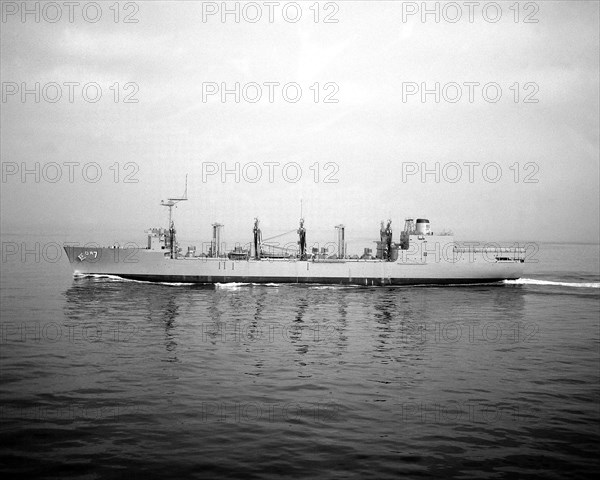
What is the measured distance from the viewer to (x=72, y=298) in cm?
3388

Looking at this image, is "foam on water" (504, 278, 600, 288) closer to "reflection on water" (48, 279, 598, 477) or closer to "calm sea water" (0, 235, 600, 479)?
"reflection on water" (48, 279, 598, 477)

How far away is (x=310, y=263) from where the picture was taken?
4566 centimetres

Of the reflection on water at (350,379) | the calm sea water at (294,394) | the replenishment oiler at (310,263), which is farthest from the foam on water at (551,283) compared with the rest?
the calm sea water at (294,394)

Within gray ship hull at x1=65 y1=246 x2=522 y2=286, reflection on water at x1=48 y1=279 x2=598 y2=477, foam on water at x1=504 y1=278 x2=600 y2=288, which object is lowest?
reflection on water at x1=48 y1=279 x2=598 y2=477

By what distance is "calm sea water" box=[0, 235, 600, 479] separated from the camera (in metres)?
10.0

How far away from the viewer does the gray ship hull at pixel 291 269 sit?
44.2 m

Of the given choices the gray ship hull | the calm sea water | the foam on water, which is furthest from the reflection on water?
the foam on water

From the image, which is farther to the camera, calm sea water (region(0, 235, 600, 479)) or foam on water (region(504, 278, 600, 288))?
foam on water (region(504, 278, 600, 288))

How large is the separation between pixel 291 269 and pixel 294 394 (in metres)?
31.1

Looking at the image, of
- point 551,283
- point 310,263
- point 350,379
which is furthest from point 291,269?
point 350,379

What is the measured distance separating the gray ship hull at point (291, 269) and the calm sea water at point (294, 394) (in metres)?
14.5

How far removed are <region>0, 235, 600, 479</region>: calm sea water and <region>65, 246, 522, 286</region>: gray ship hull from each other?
14.5 meters

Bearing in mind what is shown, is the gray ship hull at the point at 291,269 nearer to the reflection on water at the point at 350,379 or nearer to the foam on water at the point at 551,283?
the foam on water at the point at 551,283

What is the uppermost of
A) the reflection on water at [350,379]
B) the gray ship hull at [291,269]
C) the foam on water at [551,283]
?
the gray ship hull at [291,269]
